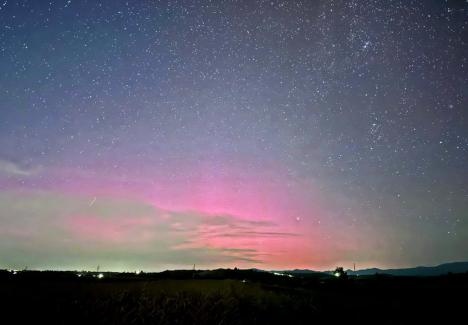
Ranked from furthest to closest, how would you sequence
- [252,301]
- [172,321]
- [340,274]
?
[340,274] → [252,301] → [172,321]

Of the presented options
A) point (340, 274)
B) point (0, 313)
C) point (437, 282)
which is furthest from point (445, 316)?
point (340, 274)

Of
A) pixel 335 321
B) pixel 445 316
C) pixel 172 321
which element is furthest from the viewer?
pixel 445 316

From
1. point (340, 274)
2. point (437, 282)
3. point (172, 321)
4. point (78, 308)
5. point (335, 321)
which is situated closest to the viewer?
point (78, 308)

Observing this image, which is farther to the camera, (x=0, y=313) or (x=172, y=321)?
(x=172, y=321)

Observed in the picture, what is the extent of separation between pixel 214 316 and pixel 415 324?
13310mm

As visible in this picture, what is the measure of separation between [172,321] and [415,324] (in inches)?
551

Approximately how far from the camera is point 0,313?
18.5 ft

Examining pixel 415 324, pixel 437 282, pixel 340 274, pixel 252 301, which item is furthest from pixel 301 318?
pixel 340 274

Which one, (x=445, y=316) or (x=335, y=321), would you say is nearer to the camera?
(x=335, y=321)

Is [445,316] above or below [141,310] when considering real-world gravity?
below

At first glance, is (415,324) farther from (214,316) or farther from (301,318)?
(214,316)

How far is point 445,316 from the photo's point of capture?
20.3 meters

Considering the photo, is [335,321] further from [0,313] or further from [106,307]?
[0,313]

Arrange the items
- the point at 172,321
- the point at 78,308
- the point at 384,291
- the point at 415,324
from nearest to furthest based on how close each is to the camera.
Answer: the point at 78,308 → the point at 172,321 → the point at 415,324 → the point at 384,291
